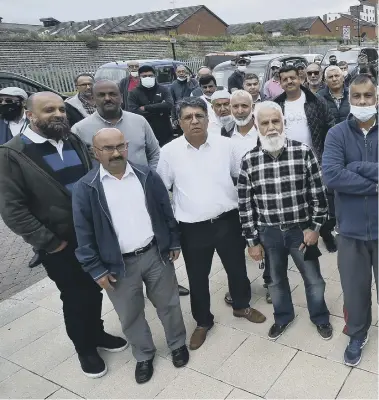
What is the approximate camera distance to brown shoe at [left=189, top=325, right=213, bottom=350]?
122 inches

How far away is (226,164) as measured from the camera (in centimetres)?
290

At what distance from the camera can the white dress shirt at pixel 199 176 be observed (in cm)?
284

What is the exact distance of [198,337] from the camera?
314cm

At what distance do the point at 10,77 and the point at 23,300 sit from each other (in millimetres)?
4485

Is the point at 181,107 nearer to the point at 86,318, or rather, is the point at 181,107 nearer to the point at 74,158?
the point at 74,158

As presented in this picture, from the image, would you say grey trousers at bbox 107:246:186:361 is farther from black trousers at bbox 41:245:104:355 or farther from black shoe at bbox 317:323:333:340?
black shoe at bbox 317:323:333:340

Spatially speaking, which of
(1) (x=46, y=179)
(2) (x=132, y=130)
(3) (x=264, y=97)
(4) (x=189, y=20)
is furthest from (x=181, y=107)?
(4) (x=189, y=20)

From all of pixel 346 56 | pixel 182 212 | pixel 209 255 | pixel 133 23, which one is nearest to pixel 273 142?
pixel 182 212

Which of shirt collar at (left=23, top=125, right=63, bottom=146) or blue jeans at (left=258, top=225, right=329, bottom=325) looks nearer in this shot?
shirt collar at (left=23, top=125, right=63, bottom=146)

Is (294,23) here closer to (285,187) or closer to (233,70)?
(233,70)

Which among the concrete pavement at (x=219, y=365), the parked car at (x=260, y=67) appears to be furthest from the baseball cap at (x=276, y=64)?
the concrete pavement at (x=219, y=365)

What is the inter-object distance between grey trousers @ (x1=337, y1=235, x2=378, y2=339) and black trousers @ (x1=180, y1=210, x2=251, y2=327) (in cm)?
79

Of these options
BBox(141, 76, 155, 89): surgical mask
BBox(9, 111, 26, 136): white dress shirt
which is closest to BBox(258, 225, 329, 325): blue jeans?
BBox(9, 111, 26, 136): white dress shirt

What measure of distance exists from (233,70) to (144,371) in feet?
26.5
